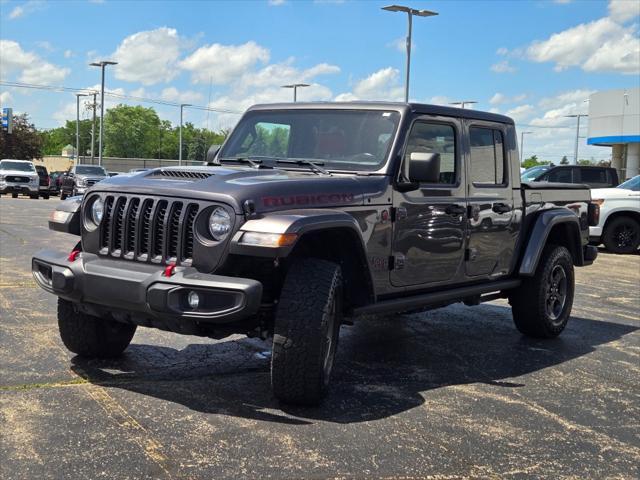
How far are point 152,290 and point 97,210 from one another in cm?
93

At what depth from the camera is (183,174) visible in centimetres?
474

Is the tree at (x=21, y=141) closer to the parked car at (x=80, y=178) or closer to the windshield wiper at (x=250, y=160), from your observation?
the parked car at (x=80, y=178)

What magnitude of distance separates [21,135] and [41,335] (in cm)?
6828

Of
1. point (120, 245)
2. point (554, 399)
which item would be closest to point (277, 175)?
point (120, 245)

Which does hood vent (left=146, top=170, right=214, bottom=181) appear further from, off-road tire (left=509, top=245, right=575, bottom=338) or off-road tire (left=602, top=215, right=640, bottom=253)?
off-road tire (left=602, top=215, right=640, bottom=253)

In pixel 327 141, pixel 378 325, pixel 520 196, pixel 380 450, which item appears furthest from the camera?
pixel 378 325

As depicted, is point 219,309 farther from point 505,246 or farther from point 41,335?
point 505,246

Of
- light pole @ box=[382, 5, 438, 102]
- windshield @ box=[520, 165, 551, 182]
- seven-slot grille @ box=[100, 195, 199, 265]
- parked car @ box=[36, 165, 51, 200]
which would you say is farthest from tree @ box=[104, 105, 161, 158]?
seven-slot grille @ box=[100, 195, 199, 265]

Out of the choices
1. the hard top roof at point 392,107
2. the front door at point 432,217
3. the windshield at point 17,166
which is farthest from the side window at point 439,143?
the windshield at point 17,166

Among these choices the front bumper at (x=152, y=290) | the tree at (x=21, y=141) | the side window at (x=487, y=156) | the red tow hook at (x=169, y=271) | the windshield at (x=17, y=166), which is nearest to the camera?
the front bumper at (x=152, y=290)

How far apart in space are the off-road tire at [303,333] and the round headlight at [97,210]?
1272mm

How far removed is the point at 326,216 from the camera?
4.39 metres

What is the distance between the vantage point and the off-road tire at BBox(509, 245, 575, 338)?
6727 millimetres

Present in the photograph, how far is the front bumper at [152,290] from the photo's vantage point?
4.02 metres
